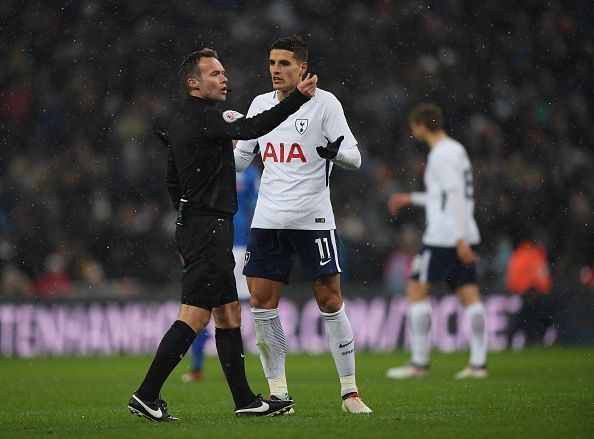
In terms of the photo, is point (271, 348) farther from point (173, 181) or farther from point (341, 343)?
point (173, 181)

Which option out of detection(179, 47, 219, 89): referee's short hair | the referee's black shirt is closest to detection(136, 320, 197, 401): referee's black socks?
the referee's black shirt

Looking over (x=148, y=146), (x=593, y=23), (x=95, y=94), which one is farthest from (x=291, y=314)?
(x=593, y=23)

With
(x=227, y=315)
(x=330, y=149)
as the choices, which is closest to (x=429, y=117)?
(x=330, y=149)

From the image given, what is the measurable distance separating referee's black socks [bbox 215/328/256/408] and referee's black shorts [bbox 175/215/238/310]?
0.22m

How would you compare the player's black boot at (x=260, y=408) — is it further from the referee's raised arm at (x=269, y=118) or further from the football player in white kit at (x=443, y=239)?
the football player in white kit at (x=443, y=239)

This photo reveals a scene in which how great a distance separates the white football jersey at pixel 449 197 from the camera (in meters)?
10.9

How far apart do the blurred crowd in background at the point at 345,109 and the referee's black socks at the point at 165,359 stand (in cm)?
969

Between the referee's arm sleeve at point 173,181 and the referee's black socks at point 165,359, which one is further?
the referee's arm sleeve at point 173,181

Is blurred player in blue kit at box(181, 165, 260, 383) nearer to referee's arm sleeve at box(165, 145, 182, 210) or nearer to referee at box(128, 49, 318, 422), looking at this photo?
referee's arm sleeve at box(165, 145, 182, 210)

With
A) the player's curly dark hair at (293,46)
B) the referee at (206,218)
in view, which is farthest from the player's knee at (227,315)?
the player's curly dark hair at (293,46)

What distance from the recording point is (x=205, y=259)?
21.4 ft

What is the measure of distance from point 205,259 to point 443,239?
189 inches

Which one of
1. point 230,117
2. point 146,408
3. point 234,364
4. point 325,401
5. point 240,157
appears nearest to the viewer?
point 146,408

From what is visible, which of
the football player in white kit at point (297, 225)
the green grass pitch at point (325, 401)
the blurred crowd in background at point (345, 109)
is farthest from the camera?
the blurred crowd in background at point (345, 109)
